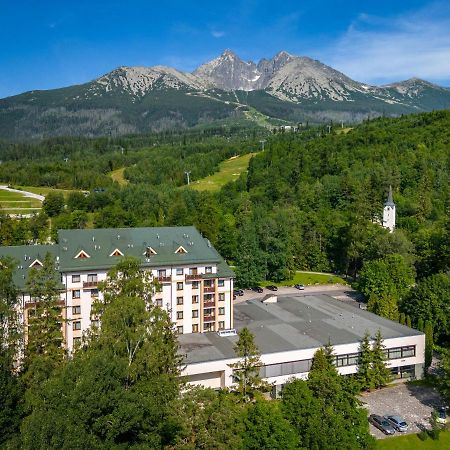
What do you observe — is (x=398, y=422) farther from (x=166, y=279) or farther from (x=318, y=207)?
(x=318, y=207)

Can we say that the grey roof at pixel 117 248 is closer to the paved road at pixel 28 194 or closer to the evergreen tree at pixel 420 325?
the evergreen tree at pixel 420 325

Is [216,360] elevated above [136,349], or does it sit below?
below

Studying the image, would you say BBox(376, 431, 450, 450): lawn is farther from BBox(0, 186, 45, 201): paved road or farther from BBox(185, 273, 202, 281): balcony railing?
BBox(0, 186, 45, 201): paved road

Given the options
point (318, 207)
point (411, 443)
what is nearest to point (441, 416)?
point (411, 443)

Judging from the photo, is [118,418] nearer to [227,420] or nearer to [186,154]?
[227,420]

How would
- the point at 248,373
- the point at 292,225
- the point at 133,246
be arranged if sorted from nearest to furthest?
1. the point at 248,373
2. the point at 133,246
3. the point at 292,225

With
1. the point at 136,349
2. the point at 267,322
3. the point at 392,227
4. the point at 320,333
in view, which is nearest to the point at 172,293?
the point at 267,322
